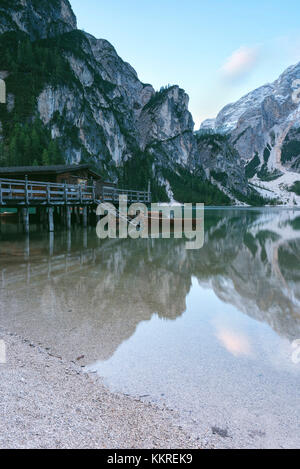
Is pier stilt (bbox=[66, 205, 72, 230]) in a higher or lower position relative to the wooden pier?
lower

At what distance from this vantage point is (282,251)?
71.3 ft

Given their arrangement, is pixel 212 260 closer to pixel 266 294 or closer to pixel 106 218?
pixel 266 294

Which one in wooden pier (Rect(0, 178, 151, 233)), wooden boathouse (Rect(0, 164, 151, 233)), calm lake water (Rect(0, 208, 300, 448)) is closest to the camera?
calm lake water (Rect(0, 208, 300, 448))

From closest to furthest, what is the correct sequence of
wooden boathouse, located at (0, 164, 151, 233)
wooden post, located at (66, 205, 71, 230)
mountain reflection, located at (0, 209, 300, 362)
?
mountain reflection, located at (0, 209, 300, 362), wooden boathouse, located at (0, 164, 151, 233), wooden post, located at (66, 205, 71, 230)

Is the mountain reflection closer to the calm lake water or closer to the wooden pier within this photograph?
the calm lake water

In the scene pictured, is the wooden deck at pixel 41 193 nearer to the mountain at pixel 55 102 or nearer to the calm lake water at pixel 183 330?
the calm lake water at pixel 183 330

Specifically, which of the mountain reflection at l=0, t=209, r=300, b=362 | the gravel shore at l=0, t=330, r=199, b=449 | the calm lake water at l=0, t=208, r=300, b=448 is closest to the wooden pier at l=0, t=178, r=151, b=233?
the mountain reflection at l=0, t=209, r=300, b=362

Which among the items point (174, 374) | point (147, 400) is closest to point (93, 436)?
point (147, 400)

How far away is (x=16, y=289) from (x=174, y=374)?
714 centimetres

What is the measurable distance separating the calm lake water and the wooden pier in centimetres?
795

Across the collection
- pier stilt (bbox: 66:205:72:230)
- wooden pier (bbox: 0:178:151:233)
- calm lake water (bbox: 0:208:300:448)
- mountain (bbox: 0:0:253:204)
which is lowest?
calm lake water (bbox: 0:208:300:448)

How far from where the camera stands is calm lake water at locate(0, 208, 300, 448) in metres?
4.31

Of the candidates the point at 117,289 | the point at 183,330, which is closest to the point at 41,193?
the point at 117,289
